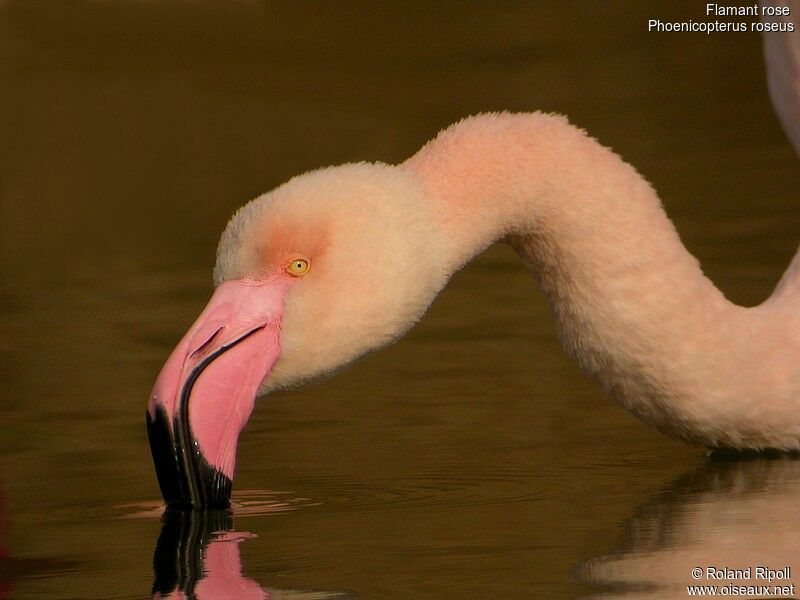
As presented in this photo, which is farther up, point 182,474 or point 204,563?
point 182,474

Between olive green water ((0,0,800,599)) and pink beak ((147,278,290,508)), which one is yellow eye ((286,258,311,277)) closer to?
pink beak ((147,278,290,508))

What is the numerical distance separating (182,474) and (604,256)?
935mm

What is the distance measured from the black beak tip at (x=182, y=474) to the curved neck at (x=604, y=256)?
65 centimetres

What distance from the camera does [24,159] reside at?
8.30m

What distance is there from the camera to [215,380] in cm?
360

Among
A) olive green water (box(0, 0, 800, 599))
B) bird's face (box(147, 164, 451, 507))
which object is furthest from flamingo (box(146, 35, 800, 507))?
olive green water (box(0, 0, 800, 599))

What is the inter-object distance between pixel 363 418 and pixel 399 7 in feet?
21.0

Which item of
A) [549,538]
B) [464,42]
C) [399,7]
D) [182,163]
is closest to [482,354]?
[549,538]

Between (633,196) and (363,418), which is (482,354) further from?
(633,196)

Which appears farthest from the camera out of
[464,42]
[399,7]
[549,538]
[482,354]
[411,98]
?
[399,7]

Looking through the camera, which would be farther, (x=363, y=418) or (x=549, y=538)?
(x=363, y=418)

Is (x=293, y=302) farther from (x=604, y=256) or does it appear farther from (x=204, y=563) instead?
(x=604, y=256)

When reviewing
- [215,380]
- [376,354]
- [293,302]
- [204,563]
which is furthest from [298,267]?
[376,354]

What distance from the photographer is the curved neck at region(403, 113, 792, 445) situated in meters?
3.78
